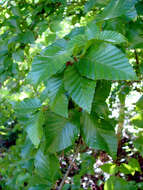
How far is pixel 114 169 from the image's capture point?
2.92ft

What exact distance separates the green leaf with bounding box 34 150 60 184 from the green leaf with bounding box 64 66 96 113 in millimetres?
281

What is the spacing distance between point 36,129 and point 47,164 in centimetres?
21

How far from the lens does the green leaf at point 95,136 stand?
61cm

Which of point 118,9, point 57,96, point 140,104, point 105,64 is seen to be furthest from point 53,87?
point 140,104

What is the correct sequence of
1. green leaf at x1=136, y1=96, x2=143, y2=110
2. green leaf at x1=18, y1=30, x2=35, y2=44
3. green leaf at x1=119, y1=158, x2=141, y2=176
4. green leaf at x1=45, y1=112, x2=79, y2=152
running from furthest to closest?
1. green leaf at x1=18, y1=30, x2=35, y2=44
2. green leaf at x1=119, y1=158, x2=141, y2=176
3. green leaf at x1=136, y1=96, x2=143, y2=110
4. green leaf at x1=45, y1=112, x2=79, y2=152

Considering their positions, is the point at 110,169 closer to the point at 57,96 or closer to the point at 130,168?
the point at 130,168

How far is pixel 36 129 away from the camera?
55 cm

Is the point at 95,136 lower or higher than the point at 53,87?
lower

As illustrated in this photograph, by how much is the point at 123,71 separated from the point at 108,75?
3cm

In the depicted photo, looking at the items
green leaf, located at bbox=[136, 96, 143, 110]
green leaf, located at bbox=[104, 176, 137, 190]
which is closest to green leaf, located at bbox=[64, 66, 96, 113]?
green leaf, located at bbox=[136, 96, 143, 110]

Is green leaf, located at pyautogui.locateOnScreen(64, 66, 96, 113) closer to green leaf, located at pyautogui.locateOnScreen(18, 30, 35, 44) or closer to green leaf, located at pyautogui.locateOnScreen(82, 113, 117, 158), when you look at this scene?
green leaf, located at pyautogui.locateOnScreen(82, 113, 117, 158)

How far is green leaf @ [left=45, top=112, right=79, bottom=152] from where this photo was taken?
1.98 ft

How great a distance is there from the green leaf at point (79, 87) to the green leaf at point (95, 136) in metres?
0.14

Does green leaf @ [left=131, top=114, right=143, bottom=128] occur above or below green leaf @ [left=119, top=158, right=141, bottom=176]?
above
